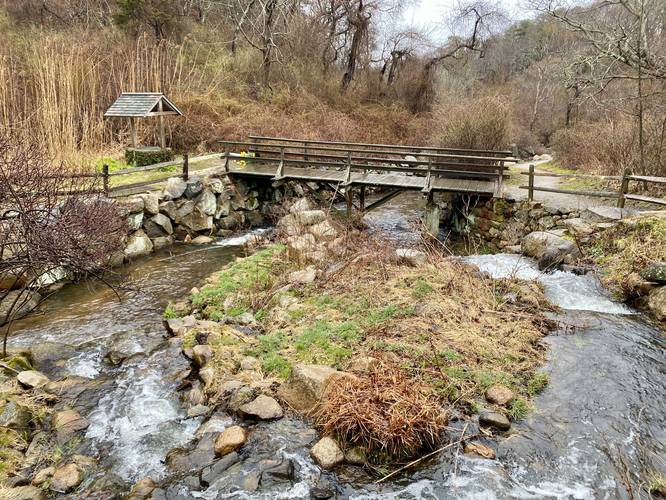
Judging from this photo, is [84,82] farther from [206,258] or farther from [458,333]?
[458,333]

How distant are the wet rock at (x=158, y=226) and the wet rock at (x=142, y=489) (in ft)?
25.8

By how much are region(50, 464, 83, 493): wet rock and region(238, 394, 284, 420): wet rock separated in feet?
5.02

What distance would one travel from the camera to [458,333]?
20.0 feet

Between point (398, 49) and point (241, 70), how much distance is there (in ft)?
27.9

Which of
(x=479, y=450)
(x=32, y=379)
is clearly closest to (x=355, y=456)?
(x=479, y=450)

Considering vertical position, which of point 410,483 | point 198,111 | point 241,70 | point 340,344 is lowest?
point 410,483

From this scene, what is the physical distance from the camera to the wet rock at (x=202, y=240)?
1165cm

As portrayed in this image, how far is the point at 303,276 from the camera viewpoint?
817 cm

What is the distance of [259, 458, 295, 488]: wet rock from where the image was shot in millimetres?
4004

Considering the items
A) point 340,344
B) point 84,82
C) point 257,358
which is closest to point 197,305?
point 257,358

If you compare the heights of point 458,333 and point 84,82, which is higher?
point 84,82

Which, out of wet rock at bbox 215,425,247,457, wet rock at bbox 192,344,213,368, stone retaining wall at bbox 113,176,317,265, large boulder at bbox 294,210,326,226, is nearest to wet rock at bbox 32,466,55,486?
wet rock at bbox 215,425,247,457

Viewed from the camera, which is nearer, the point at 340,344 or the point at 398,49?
the point at 340,344

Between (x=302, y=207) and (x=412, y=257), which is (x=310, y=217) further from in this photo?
(x=412, y=257)
